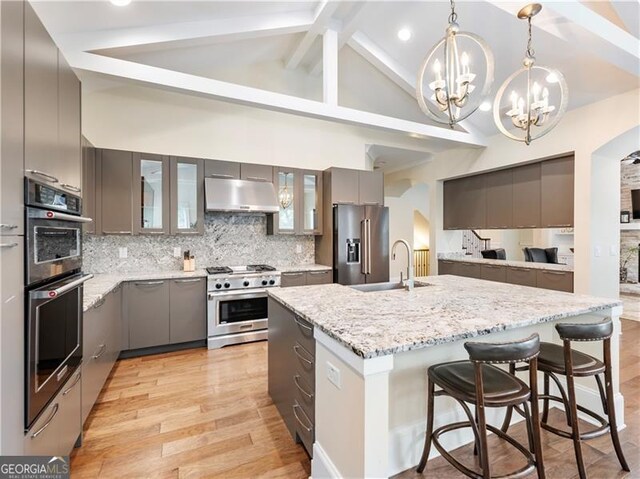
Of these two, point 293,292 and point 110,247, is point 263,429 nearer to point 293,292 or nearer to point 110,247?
point 293,292

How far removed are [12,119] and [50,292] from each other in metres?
0.74

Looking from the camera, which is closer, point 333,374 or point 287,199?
point 333,374

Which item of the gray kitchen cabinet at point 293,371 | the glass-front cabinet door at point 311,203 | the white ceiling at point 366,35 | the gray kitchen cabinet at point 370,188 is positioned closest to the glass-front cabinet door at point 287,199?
the glass-front cabinet door at point 311,203

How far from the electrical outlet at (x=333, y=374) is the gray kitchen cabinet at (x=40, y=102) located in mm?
1611

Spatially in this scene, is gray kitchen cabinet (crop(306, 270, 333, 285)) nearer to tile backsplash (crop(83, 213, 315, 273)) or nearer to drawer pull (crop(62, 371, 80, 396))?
tile backsplash (crop(83, 213, 315, 273))

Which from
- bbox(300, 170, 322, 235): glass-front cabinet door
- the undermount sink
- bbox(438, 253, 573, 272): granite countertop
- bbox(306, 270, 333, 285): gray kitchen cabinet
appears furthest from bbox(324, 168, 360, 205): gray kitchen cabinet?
bbox(438, 253, 573, 272): granite countertop

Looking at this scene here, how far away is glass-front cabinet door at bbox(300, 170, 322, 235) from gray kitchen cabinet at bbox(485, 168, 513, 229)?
9.94ft

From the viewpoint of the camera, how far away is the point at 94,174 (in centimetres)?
337

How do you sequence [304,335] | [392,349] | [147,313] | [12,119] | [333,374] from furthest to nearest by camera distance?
[147,313] → [304,335] → [333,374] → [392,349] → [12,119]

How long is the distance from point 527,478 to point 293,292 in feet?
5.82

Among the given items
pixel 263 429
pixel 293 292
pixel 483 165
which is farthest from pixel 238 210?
pixel 483 165

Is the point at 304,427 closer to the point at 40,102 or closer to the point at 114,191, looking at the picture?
the point at 40,102

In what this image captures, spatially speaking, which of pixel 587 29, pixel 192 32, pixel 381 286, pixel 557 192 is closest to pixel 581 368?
pixel 381 286

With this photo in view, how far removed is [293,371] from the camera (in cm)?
203
